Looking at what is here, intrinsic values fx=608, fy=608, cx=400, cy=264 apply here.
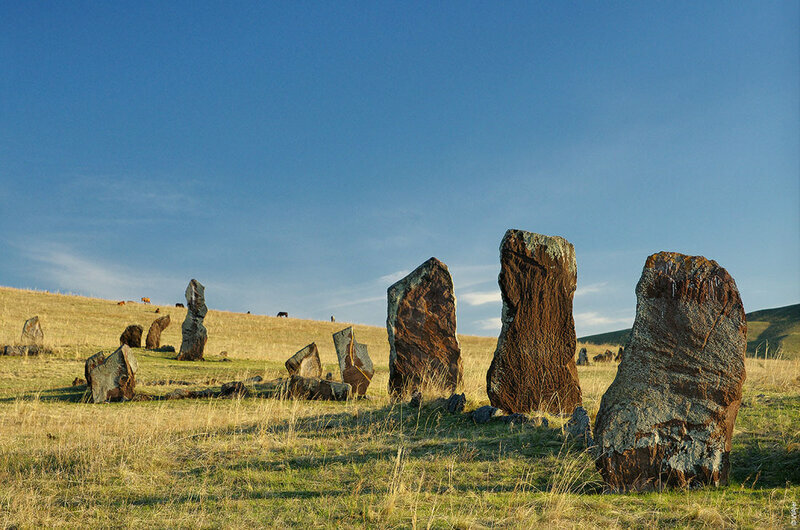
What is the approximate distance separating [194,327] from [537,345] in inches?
660

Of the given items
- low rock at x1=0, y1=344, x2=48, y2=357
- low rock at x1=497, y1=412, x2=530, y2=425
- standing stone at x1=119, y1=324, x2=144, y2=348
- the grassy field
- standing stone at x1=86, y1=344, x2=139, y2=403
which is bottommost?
the grassy field

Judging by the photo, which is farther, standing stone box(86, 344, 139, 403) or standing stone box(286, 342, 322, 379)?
standing stone box(286, 342, 322, 379)

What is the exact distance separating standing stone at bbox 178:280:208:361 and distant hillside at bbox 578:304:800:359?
34518 mm

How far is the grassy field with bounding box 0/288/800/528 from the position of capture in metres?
5.76

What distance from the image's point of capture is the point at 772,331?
203 ft

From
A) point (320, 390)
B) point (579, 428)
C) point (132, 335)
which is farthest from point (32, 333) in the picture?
point (579, 428)

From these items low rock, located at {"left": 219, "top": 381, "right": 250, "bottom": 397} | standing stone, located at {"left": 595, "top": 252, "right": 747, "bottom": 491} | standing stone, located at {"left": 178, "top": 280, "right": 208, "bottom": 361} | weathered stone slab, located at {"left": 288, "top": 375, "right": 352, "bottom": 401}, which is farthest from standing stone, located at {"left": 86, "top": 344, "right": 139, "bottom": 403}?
standing stone, located at {"left": 595, "top": 252, "right": 747, "bottom": 491}

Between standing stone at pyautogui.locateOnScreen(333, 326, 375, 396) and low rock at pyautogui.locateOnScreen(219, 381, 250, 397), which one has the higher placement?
standing stone at pyautogui.locateOnScreen(333, 326, 375, 396)

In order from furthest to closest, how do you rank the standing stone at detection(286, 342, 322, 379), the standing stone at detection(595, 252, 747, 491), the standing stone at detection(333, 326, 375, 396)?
Answer: 1. the standing stone at detection(286, 342, 322, 379)
2. the standing stone at detection(333, 326, 375, 396)
3. the standing stone at detection(595, 252, 747, 491)

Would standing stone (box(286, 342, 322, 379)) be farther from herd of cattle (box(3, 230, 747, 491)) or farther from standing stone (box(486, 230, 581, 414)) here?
standing stone (box(486, 230, 581, 414))

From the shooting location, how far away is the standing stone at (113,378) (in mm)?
13586

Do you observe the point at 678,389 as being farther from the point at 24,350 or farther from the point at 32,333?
the point at 32,333

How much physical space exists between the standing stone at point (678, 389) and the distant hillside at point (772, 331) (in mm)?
43313

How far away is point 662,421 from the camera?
6582 mm
